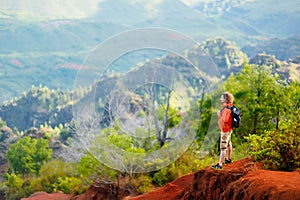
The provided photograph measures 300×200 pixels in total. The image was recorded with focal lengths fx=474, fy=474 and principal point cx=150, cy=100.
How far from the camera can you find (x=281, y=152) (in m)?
7.64

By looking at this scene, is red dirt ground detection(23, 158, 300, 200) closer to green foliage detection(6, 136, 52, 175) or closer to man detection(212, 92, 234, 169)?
man detection(212, 92, 234, 169)

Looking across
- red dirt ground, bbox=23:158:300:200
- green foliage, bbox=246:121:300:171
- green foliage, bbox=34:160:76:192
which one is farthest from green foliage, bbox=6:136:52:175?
green foliage, bbox=246:121:300:171

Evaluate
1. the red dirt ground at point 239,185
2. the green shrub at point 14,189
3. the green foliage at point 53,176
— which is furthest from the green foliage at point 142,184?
the green shrub at point 14,189

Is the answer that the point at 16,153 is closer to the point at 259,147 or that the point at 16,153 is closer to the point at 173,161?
the point at 173,161

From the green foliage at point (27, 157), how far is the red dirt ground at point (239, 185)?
94.4 feet

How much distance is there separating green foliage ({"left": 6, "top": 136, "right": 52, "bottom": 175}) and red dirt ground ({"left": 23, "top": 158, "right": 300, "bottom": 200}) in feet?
94.4

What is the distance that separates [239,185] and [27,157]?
33471mm

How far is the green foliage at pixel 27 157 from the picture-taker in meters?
38.1

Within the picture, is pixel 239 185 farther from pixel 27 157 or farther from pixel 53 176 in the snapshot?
pixel 27 157

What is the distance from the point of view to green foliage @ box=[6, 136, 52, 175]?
38125 mm

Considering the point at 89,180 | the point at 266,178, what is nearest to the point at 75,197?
the point at 89,180

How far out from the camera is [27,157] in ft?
126

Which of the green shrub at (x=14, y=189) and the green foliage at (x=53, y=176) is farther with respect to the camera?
the green shrub at (x=14, y=189)

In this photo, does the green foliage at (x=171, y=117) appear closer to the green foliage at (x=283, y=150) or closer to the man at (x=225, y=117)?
the man at (x=225, y=117)
